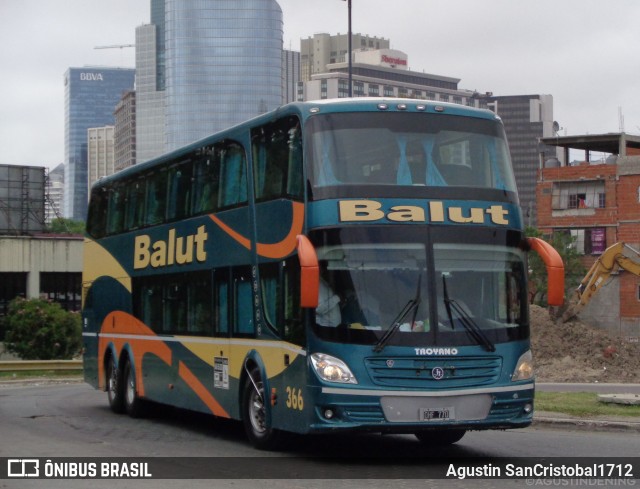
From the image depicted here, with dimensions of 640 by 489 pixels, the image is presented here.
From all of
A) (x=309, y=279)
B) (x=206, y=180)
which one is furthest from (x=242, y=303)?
(x=309, y=279)

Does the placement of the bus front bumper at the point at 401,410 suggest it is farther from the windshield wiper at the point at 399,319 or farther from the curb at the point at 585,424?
the curb at the point at 585,424

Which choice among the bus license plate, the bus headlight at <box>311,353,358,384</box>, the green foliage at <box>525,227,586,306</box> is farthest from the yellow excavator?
the bus headlight at <box>311,353,358,384</box>

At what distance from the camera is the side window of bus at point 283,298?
14.4 m

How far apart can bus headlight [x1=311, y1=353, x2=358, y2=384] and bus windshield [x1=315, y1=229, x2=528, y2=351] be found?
0.24m

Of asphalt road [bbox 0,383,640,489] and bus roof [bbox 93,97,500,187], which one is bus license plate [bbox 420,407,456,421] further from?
Result: bus roof [bbox 93,97,500,187]

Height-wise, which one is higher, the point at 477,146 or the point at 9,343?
the point at 477,146

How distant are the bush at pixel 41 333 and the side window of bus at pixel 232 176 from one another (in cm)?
3644

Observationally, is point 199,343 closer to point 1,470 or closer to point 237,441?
point 237,441

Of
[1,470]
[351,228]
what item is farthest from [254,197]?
[1,470]

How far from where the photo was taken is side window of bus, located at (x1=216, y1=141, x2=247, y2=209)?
54.5 ft

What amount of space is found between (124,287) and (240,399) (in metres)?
6.80

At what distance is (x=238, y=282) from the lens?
1661 cm

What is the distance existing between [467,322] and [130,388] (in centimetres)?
1012

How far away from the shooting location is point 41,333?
172ft
